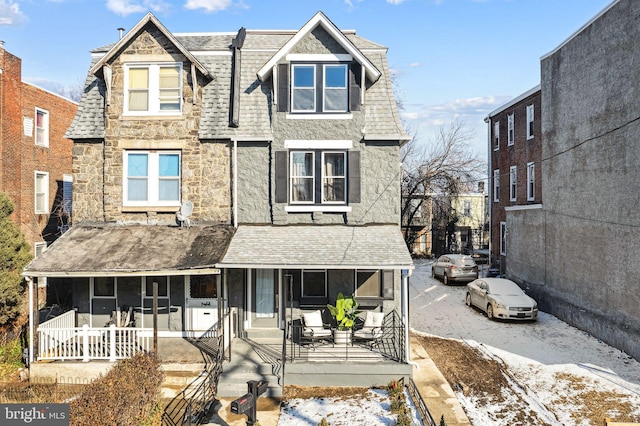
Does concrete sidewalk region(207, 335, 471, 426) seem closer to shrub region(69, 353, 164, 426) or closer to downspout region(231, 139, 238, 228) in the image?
shrub region(69, 353, 164, 426)

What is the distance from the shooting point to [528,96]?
25.0m

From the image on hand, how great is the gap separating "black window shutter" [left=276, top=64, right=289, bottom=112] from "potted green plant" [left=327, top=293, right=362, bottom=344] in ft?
20.3

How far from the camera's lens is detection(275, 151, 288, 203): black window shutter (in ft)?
50.6

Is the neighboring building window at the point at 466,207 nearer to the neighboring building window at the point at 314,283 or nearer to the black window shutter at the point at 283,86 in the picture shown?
the neighboring building window at the point at 314,283

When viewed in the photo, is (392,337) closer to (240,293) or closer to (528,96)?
(240,293)

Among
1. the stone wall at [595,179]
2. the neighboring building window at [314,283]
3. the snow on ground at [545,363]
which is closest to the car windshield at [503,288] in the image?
the snow on ground at [545,363]

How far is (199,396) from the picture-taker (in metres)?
11.8

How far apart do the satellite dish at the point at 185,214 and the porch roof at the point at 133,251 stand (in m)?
0.20

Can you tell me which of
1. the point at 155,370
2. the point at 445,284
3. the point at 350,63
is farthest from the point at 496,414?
the point at 445,284

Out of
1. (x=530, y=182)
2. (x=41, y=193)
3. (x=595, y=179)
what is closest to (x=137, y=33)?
(x=41, y=193)

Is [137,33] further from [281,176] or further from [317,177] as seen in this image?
[317,177]

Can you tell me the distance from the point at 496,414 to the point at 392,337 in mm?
4252

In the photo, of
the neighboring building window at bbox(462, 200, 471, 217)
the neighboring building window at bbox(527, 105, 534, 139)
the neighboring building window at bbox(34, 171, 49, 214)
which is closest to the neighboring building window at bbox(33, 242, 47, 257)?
the neighboring building window at bbox(34, 171, 49, 214)

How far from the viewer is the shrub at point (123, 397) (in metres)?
7.97
